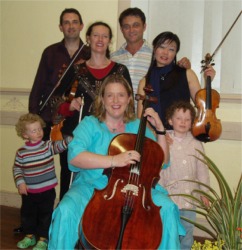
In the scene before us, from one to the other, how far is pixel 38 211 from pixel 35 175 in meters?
0.29

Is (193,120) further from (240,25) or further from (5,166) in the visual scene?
(5,166)

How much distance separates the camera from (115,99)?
200 centimetres

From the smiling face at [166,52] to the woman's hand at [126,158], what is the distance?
0.93 meters

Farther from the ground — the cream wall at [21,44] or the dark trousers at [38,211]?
the cream wall at [21,44]

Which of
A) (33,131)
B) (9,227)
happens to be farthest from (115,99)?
(9,227)

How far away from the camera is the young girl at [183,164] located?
225 cm

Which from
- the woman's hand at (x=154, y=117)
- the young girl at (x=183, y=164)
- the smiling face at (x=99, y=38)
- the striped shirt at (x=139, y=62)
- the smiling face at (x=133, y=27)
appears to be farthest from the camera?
the striped shirt at (x=139, y=62)

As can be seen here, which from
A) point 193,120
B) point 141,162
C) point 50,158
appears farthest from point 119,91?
point 50,158

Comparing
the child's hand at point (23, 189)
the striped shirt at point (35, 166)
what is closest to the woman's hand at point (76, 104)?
the striped shirt at point (35, 166)

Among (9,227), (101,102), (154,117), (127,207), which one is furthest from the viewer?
(9,227)

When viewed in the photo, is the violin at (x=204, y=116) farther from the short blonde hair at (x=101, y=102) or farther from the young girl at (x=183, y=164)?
the short blonde hair at (x=101, y=102)

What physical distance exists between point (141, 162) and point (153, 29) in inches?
67.8

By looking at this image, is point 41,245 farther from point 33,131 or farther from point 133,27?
point 133,27

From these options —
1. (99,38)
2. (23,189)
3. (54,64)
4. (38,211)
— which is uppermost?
(99,38)
